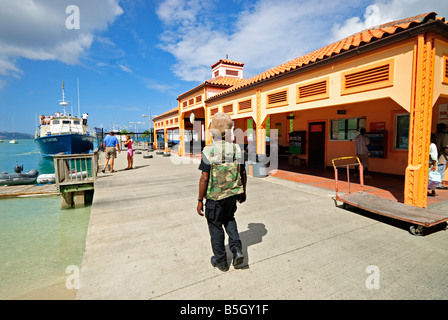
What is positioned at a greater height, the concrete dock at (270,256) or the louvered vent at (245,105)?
the louvered vent at (245,105)

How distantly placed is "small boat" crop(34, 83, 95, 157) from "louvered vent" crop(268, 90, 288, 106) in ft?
71.0

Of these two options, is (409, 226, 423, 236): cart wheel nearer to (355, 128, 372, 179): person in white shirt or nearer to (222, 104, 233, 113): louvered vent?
(355, 128, 372, 179): person in white shirt

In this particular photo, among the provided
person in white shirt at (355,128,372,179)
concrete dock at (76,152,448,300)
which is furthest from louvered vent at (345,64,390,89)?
concrete dock at (76,152,448,300)

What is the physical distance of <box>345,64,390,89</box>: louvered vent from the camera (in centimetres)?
507

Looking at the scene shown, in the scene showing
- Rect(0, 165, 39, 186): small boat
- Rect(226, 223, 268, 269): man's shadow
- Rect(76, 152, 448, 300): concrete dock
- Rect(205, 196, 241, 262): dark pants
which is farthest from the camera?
Rect(0, 165, 39, 186): small boat

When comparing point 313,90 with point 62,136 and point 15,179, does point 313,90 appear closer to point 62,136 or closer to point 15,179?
point 15,179

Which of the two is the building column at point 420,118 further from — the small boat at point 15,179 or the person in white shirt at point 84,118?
→ the person in white shirt at point 84,118

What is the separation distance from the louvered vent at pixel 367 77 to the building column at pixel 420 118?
0.63 meters

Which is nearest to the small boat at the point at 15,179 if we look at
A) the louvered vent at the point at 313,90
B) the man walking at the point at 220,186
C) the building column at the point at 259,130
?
the building column at the point at 259,130

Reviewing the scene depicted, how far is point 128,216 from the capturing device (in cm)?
474

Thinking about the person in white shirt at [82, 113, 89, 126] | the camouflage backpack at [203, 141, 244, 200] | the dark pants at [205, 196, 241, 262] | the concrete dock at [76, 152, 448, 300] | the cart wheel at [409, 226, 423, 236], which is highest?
the person in white shirt at [82, 113, 89, 126]

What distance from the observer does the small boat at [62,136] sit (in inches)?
869
